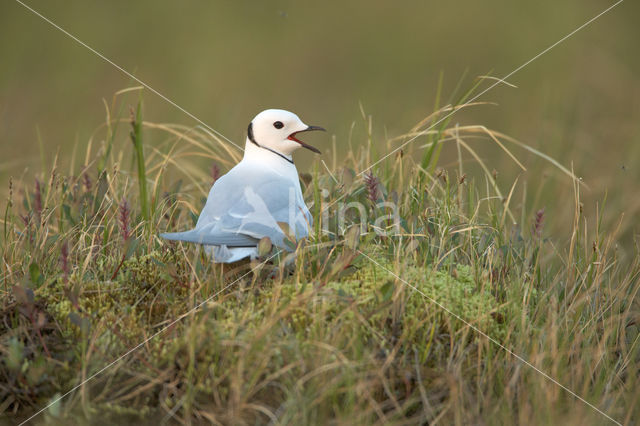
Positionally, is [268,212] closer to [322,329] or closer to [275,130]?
[275,130]

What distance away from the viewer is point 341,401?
273 centimetres

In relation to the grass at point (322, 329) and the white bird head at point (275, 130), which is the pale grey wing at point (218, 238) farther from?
the white bird head at point (275, 130)

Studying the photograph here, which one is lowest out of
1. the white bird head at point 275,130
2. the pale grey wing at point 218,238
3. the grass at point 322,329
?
the grass at point 322,329

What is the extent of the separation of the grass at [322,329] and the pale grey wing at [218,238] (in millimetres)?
111

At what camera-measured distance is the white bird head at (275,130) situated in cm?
400

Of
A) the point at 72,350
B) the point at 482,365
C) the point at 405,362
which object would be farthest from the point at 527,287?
the point at 72,350

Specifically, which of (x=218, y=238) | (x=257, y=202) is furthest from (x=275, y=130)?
(x=218, y=238)

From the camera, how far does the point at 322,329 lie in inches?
113

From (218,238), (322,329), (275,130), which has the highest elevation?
(275,130)

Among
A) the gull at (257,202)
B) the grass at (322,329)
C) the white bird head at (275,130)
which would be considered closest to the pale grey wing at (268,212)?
the gull at (257,202)

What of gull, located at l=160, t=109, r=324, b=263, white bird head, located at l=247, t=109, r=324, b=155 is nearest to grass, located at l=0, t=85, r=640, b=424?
gull, located at l=160, t=109, r=324, b=263

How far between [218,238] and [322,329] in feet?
2.32

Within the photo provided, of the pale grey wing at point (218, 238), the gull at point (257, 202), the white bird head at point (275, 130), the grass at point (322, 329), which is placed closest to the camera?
the grass at point (322, 329)

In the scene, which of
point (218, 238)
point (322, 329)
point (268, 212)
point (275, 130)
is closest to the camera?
point (322, 329)
